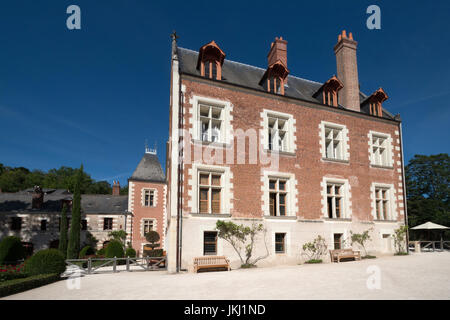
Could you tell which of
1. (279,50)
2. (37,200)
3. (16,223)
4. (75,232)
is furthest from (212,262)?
(37,200)

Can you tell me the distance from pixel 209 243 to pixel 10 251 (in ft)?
53.1

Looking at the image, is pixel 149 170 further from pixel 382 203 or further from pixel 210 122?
pixel 382 203

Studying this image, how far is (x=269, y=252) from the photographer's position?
1454cm

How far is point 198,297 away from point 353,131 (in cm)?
1461

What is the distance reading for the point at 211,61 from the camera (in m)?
15.7

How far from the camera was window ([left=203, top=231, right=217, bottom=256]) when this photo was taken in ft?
44.4

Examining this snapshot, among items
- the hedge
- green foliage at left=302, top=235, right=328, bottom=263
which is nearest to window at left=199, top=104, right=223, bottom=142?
green foliage at left=302, top=235, right=328, bottom=263

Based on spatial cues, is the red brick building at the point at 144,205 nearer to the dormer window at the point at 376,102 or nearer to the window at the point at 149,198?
the window at the point at 149,198

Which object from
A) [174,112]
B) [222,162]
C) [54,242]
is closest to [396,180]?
[222,162]

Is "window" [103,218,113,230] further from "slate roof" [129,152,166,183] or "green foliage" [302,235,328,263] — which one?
"green foliage" [302,235,328,263]

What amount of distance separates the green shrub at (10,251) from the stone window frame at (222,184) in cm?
1486

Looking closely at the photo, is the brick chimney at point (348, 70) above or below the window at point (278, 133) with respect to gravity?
above

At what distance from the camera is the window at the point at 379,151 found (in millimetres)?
18984

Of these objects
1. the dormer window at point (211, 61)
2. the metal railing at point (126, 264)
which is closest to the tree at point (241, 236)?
the metal railing at point (126, 264)
